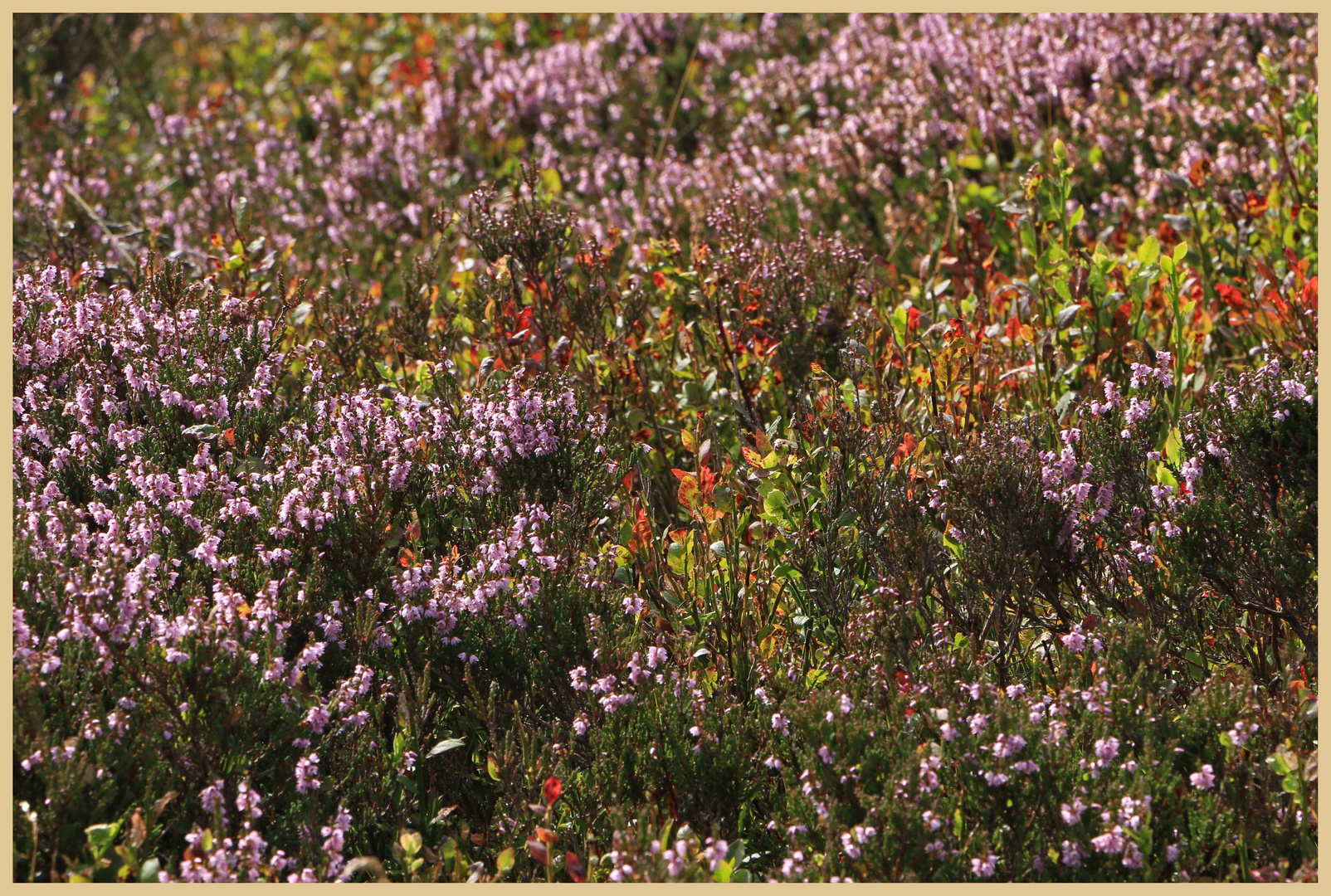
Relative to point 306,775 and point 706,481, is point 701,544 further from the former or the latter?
point 306,775

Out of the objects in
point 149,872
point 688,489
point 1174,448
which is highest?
point 1174,448

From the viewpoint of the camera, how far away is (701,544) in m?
3.28

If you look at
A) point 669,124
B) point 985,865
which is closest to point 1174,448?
point 985,865

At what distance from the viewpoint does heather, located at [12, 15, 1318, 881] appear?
2.42 metres

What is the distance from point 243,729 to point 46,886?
1.48 feet

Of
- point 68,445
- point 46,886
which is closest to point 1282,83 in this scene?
point 68,445

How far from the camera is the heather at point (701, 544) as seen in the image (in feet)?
7.94

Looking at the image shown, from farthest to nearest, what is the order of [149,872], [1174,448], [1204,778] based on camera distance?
1. [1174,448]
2. [1204,778]
3. [149,872]

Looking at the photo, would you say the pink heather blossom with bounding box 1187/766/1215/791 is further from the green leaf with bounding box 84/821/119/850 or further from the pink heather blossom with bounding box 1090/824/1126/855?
the green leaf with bounding box 84/821/119/850

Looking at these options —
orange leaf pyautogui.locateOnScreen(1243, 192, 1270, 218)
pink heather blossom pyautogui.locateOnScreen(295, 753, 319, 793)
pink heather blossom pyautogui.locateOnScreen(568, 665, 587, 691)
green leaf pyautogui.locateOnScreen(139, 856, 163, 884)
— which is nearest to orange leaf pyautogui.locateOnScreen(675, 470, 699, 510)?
pink heather blossom pyautogui.locateOnScreen(568, 665, 587, 691)

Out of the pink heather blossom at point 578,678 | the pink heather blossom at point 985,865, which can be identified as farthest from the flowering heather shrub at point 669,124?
the pink heather blossom at point 985,865

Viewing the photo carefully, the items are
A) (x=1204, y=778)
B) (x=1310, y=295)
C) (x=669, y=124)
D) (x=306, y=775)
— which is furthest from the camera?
(x=669, y=124)

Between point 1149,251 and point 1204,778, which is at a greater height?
point 1149,251

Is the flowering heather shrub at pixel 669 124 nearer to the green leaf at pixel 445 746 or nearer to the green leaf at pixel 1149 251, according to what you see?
the green leaf at pixel 1149 251
